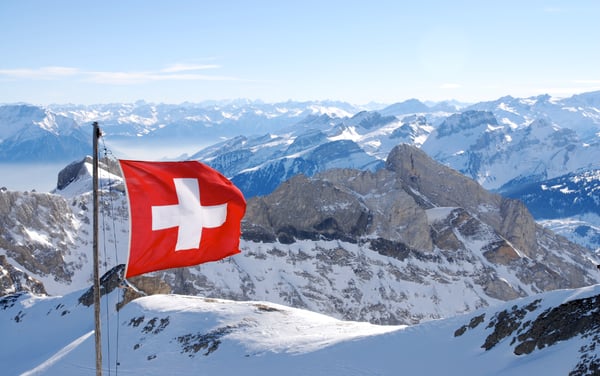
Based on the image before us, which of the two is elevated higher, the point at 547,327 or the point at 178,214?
the point at 178,214

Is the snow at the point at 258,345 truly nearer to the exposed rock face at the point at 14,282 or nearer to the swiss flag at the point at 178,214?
the swiss flag at the point at 178,214

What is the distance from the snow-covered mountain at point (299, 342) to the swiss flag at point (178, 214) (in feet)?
69.4

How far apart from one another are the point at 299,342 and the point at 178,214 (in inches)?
1369

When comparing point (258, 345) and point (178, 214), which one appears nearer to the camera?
point (178, 214)

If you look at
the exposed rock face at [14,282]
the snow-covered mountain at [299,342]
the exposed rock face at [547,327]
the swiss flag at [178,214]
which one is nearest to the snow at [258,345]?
the snow-covered mountain at [299,342]

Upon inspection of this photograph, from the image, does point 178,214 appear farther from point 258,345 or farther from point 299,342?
point 258,345

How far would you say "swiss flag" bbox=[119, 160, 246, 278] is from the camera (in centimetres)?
2238

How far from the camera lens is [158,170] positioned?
23.4 metres

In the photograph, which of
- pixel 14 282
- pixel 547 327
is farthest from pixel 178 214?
pixel 14 282

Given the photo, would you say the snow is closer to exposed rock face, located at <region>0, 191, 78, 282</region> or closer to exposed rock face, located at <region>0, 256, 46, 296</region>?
exposed rock face, located at <region>0, 256, 46, 296</region>

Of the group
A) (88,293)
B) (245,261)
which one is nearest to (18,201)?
(245,261)

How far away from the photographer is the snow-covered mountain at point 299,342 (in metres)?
39.0

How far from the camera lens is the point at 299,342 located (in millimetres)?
55625

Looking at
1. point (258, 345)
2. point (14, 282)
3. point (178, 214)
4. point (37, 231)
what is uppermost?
point (178, 214)
